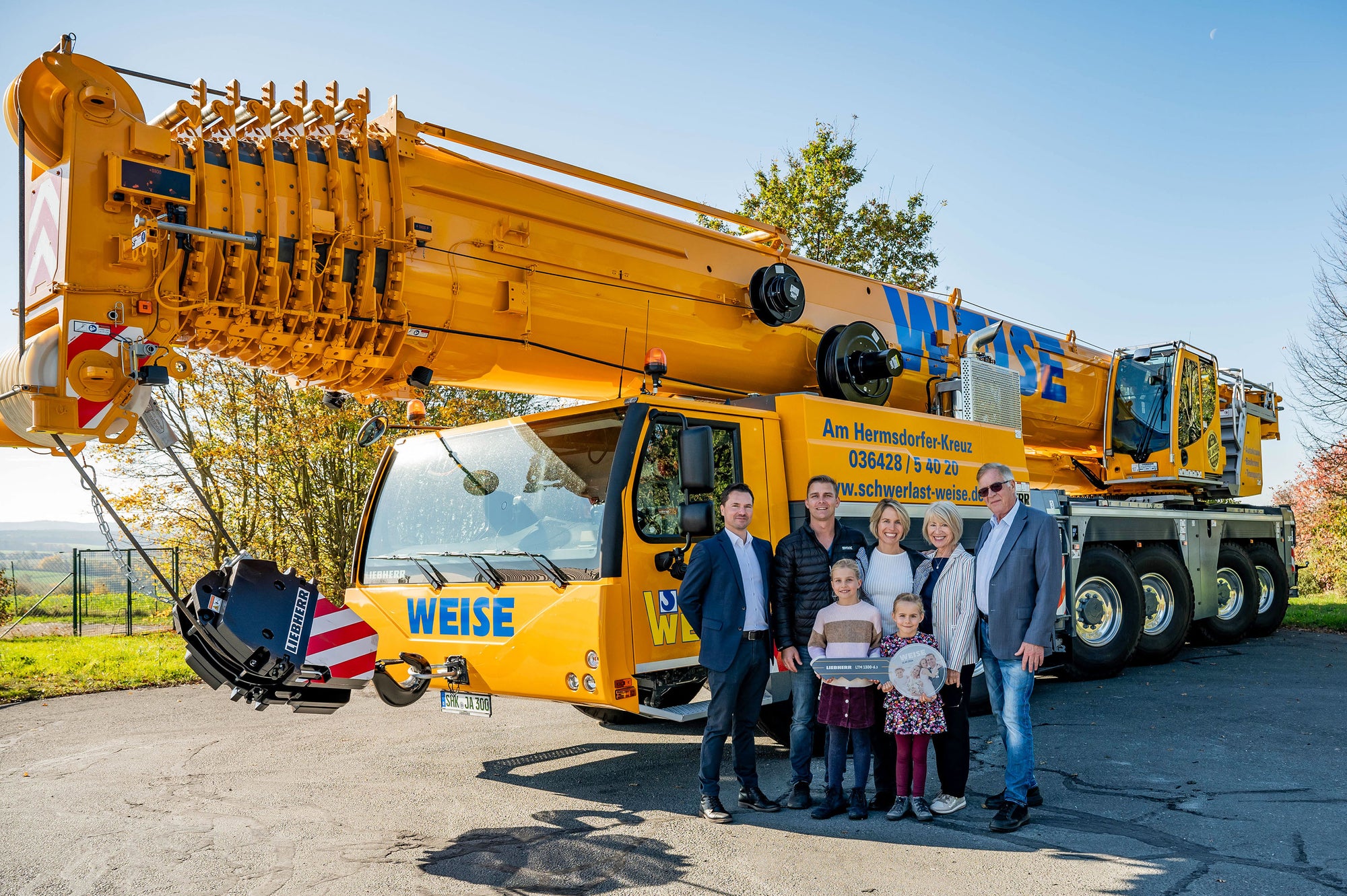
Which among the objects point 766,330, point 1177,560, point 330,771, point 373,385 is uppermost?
point 766,330

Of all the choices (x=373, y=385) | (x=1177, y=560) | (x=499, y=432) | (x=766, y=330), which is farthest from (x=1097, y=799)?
(x=1177, y=560)

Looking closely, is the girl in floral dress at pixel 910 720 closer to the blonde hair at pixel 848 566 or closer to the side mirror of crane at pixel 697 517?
the blonde hair at pixel 848 566

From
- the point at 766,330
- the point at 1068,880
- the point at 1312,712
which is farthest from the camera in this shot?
the point at 1312,712

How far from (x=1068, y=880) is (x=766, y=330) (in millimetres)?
3791

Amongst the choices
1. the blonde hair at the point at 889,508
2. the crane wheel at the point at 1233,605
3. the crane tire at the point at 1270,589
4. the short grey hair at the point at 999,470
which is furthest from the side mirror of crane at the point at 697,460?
the crane tire at the point at 1270,589

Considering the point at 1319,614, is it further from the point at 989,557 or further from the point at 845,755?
the point at 845,755

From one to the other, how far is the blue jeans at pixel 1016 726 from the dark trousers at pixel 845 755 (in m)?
0.66

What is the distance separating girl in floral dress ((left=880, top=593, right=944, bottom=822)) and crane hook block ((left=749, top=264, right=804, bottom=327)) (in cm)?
230

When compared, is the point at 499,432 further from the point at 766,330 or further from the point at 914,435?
the point at 914,435

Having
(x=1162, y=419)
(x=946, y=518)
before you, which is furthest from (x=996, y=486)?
(x=1162, y=419)

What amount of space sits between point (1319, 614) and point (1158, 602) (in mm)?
7528

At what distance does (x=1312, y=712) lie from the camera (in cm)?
739

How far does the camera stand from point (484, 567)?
17.9ft

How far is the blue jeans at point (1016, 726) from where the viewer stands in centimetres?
468
